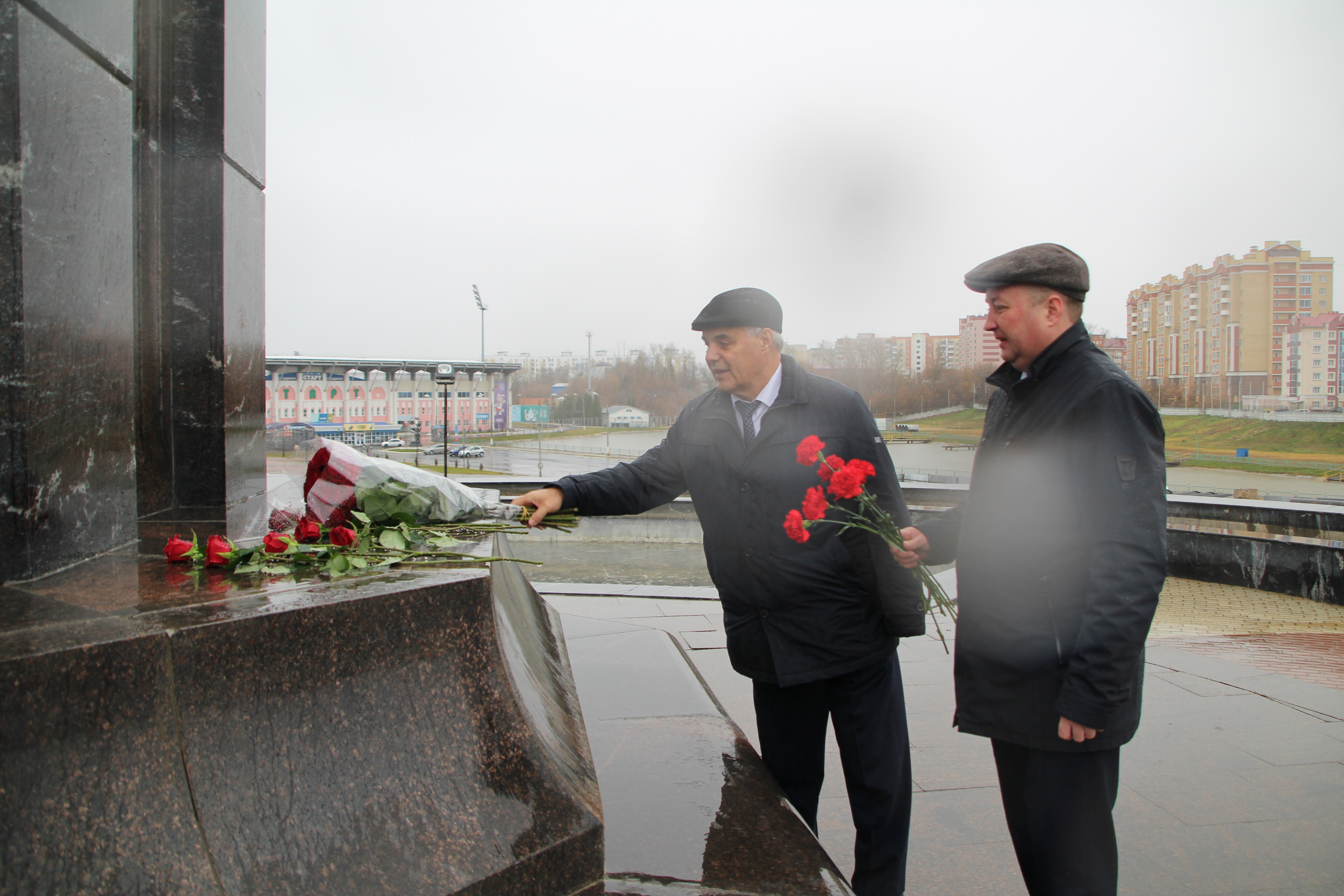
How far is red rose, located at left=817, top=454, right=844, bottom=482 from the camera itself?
7.64ft

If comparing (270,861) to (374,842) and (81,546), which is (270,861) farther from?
(81,546)

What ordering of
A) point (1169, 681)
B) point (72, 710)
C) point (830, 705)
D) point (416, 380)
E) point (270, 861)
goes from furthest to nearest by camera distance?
point (416, 380) → point (1169, 681) → point (830, 705) → point (270, 861) → point (72, 710)

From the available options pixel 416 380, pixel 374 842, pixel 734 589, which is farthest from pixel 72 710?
pixel 416 380

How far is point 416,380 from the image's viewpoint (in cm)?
4741

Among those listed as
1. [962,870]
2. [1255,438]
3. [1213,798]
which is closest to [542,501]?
[962,870]

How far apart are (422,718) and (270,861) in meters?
0.42

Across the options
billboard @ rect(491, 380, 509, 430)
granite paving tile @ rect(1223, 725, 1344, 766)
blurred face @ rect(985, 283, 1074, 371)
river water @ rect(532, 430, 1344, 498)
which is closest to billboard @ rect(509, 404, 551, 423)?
billboard @ rect(491, 380, 509, 430)

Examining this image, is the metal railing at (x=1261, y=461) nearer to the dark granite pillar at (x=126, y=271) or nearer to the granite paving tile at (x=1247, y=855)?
the granite paving tile at (x=1247, y=855)

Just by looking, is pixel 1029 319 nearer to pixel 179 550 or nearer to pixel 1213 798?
pixel 1213 798

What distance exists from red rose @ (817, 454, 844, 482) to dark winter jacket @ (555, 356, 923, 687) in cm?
19

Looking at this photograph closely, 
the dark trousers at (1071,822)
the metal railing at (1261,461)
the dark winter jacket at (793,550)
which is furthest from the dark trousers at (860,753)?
the metal railing at (1261,461)

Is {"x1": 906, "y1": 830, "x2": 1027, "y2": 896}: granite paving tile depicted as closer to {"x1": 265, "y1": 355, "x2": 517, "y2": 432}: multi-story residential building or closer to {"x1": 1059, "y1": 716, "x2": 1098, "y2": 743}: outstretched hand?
{"x1": 1059, "y1": 716, "x2": 1098, "y2": 743}: outstretched hand

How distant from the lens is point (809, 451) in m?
2.36

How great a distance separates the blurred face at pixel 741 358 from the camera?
9.01 ft
